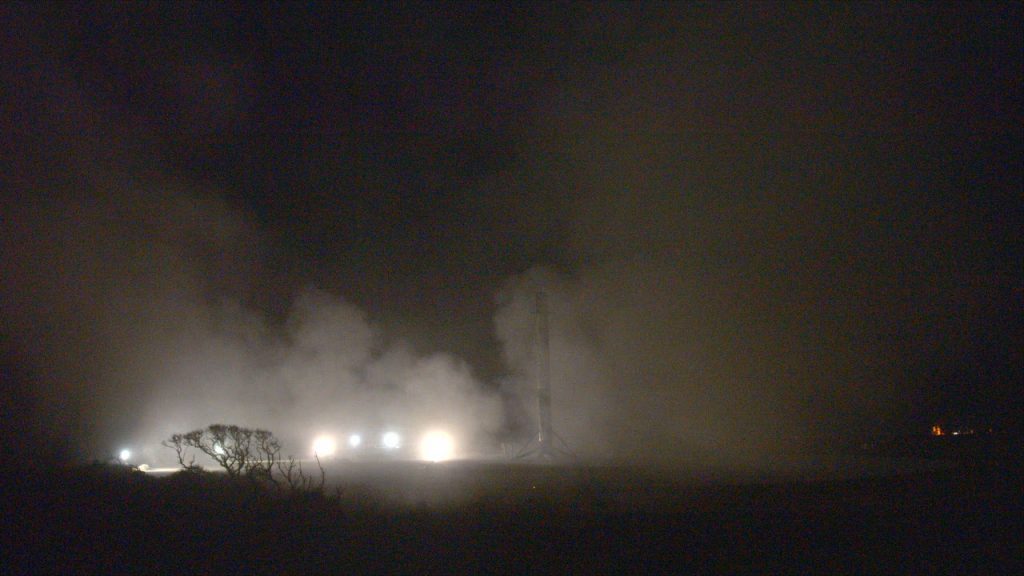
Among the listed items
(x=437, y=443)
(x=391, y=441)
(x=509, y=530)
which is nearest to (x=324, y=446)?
(x=391, y=441)

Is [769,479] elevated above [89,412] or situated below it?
below

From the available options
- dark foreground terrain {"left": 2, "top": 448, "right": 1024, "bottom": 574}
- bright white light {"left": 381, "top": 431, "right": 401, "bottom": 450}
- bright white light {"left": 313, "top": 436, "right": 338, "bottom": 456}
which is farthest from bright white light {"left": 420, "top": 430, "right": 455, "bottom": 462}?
dark foreground terrain {"left": 2, "top": 448, "right": 1024, "bottom": 574}

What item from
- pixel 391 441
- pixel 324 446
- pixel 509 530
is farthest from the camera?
pixel 391 441

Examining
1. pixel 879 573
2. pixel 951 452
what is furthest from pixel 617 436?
pixel 879 573

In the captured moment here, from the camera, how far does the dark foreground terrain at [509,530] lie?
966 cm

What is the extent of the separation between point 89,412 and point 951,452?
142 feet

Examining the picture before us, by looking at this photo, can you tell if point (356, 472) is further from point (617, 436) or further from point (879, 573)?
point (617, 436)

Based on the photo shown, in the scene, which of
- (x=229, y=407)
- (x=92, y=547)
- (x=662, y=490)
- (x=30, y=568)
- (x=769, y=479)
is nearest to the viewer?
(x=30, y=568)

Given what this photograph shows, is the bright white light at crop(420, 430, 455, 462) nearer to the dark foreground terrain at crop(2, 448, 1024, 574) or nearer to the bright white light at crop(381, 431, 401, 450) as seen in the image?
the bright white light at crop(381, 431, 401, 450)

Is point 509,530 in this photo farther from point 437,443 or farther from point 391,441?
point 437,443

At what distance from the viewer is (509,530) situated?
39.3 feet

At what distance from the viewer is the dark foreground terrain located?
9656mm

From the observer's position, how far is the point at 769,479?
2212 cm

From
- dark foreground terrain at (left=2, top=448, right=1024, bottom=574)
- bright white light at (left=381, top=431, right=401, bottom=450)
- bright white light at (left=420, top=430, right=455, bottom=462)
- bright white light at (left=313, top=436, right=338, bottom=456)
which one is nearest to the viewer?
dark foreground terrain at (left=2, top=448, right=1024, bottom=574)
